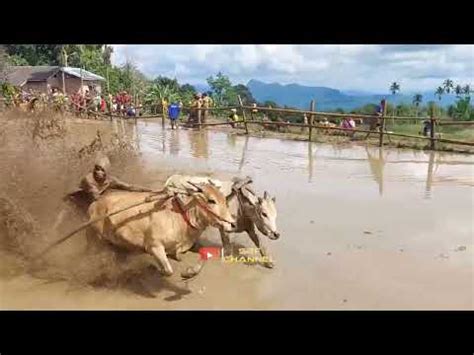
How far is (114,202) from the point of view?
6109mm

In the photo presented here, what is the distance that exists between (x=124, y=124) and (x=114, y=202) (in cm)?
2128

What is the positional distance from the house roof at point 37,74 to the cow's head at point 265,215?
36020 mm

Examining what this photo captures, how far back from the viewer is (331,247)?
777 cm

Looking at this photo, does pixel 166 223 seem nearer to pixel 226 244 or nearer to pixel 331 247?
pixel 226 244

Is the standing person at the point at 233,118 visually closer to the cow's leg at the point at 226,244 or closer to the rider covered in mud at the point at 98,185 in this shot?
the cow's leg at the point at 226,244

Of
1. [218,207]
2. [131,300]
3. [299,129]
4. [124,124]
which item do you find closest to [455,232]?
[218,207]

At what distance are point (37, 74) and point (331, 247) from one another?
40421 mm

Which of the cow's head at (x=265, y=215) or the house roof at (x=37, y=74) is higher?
the house roof at (x=37, y=74)

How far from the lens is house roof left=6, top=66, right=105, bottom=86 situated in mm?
40688

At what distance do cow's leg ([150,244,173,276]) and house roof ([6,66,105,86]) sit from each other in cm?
3668

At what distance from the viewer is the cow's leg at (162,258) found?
5.63 meters

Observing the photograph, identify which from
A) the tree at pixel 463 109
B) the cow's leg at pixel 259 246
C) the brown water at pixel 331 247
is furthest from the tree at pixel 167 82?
the cow's leg at pixel 259 246

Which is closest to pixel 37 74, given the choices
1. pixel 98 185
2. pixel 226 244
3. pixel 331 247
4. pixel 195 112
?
pixel 195 112
